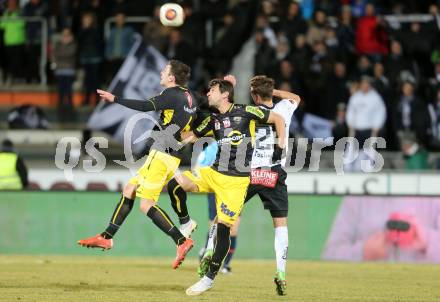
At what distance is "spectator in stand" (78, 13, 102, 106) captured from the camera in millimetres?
22578

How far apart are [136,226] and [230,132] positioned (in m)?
6.87

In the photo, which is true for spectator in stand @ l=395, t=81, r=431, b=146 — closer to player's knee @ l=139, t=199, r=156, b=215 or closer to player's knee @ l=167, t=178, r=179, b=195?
player's knee @ l=167, t=178, r=179, b=195

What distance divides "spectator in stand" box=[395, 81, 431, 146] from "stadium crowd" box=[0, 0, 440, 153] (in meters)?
0.02

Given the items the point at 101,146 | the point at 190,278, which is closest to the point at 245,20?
the point at 101,146

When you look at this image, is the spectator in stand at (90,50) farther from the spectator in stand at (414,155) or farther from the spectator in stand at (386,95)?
the spectator in stand at (414,155)

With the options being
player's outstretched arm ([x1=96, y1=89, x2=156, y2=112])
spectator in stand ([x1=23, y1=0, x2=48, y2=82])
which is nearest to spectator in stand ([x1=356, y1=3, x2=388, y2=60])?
spectator in stand ([x1=23, y1=0, x2=48, y2=82])

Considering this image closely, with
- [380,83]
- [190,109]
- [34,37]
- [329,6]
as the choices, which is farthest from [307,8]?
[190,109]

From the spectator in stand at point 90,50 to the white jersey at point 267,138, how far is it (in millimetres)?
10664

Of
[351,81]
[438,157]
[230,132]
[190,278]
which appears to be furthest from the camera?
[351,81]

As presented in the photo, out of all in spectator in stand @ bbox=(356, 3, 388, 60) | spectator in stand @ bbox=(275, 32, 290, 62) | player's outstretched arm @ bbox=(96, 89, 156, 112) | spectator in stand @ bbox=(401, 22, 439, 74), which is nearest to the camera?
player's outstretched arm @ bbox=(96, 89, 156, 112)

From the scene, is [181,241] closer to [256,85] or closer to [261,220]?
[256,85]

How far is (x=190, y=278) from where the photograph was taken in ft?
45.5

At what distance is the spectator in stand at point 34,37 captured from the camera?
78.1 ft

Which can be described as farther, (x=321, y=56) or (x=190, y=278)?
(x=321, y=56)
